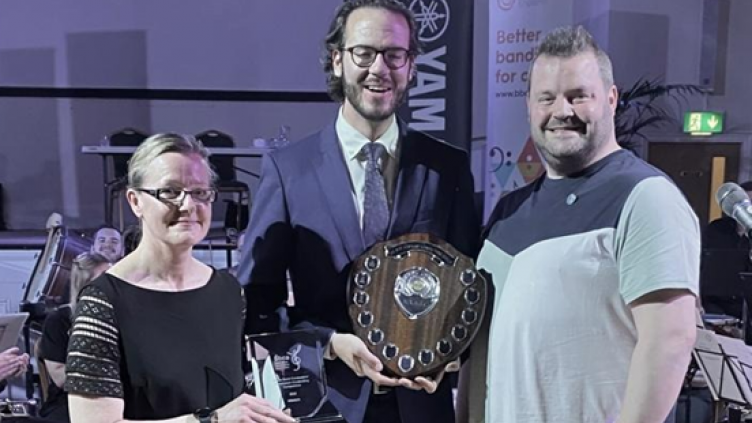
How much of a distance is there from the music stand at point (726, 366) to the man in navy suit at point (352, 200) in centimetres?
161

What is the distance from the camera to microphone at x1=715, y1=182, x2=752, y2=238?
138 centimetres

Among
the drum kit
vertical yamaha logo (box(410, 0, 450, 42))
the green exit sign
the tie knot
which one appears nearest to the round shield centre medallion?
the tie knot

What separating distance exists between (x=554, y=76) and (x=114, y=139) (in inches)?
251

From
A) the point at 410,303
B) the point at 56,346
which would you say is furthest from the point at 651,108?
the point at 410,303

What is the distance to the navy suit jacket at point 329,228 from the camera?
49.3 inches

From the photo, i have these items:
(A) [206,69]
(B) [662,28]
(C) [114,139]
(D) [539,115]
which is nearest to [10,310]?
(C) [114,139]

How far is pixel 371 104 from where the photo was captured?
1236 mm

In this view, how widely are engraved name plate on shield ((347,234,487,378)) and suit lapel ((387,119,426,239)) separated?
68mm

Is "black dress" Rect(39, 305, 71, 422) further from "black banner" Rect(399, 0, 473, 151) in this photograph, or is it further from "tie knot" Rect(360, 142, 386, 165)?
"tie knot" Rect(360, 142, 386, 165)

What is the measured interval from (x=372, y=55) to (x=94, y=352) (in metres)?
0.70

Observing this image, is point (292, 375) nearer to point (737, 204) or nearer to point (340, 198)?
point (340, 198)

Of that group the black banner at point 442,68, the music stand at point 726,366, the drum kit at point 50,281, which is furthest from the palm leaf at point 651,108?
the drum kit at point 50,281

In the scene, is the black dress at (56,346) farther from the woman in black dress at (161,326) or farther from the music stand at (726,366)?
the music stand at (726,366)

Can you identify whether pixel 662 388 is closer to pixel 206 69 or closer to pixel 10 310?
pixel 10 310
